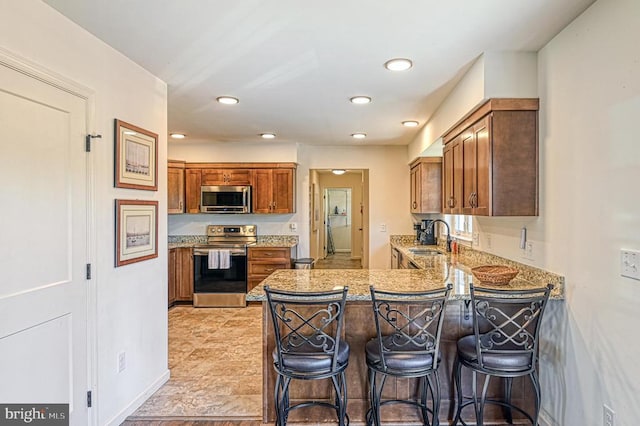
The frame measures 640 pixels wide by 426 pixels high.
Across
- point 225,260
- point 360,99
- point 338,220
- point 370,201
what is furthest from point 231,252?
point 338,220

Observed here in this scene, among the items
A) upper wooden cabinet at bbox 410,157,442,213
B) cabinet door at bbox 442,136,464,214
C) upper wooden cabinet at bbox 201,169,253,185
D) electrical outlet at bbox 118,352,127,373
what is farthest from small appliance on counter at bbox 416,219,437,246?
electrical outlet at bbox 118,352,127,373

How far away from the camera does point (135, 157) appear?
250 centimetres

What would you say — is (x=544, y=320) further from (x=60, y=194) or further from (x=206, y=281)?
(x=206, y=281)

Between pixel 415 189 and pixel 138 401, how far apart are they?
415 centimetres

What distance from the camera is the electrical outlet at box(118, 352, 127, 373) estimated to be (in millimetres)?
2359

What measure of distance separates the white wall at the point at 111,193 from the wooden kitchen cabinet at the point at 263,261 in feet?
7.42

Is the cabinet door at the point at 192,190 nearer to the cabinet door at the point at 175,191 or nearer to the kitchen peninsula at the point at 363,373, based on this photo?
the cabinet door at the point at 175,191

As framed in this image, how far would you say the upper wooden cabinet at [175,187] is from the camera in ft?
17.8

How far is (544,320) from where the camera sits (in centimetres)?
228

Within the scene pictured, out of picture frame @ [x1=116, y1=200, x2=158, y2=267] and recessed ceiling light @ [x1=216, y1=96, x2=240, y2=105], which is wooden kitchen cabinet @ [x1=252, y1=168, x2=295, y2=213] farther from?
picture frame @ [x1=116, y1=200, x2=158, y2=267]

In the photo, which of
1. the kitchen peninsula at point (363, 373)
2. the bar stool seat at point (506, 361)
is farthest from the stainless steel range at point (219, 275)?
the bar stool seat at point (506, 361)

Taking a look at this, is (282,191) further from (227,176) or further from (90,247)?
(90,247)

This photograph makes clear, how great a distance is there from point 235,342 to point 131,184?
2.14m

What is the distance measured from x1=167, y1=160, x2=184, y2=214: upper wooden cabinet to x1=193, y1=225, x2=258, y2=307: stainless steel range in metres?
0.73
